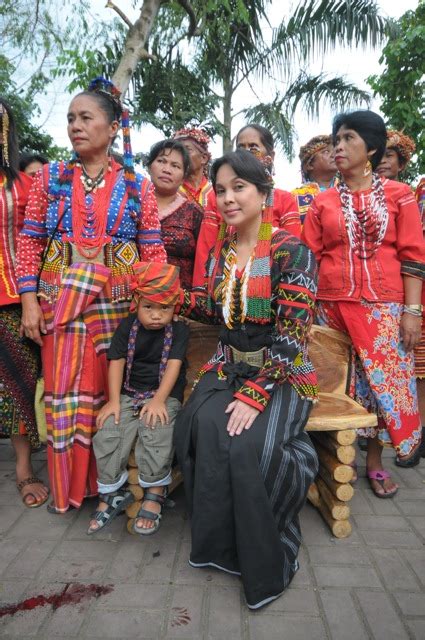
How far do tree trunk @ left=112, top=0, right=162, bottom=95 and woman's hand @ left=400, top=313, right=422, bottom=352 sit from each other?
259 inches

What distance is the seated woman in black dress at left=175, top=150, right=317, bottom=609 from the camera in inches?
82.0

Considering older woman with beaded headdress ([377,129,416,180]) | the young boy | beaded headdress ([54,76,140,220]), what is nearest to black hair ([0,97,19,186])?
beaded headdress ([54,76,140,220])

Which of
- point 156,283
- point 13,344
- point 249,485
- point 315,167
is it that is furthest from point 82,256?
point 315,167

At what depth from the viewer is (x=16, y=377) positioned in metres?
2.97

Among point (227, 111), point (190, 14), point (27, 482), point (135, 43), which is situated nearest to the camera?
point (27, 482)

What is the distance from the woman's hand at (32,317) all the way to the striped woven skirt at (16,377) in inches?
9.2

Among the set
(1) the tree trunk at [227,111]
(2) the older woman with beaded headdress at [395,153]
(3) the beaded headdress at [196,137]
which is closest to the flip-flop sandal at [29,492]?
(3) the beaded headdress at [196,137]

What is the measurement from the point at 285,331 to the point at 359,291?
0.81 metres

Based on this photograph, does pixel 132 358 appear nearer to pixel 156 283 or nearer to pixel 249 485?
pixel 156 283

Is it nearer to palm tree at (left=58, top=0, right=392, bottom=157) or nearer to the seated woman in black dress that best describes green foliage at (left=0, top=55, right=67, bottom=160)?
palm tree at (left=58, top=0, right=392, bottom=157)

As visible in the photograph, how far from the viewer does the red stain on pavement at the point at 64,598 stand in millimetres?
2064

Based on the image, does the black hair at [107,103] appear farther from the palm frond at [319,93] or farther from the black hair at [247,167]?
the palm frond at [319,93]

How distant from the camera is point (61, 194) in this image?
104 inches

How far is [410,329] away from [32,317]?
217 cm
